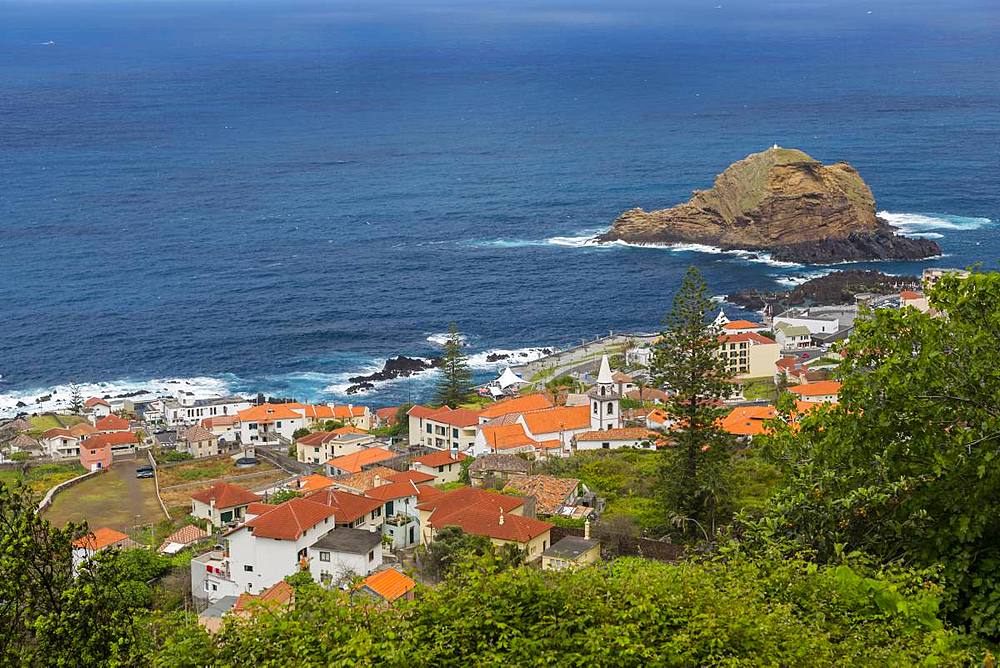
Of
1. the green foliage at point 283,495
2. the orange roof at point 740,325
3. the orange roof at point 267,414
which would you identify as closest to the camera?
the green foliage at point 283,495

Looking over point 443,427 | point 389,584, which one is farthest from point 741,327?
point 389,584

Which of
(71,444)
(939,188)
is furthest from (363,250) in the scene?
(939,188)

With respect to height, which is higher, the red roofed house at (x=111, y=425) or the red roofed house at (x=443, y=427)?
the red roofed house at (x=443, y=427)

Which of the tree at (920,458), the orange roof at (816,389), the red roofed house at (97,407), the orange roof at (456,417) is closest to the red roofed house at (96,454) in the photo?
the red roofed house at (97,407)

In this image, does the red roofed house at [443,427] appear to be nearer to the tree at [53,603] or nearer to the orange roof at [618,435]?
the orange roof at [618,435]

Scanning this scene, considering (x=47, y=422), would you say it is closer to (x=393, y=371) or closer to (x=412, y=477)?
(x=393, y=371)

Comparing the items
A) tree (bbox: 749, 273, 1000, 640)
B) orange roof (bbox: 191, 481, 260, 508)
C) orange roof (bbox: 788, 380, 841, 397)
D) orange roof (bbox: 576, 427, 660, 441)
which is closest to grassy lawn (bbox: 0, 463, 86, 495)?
orange roof (bbox: 191, 481, 260, 508)

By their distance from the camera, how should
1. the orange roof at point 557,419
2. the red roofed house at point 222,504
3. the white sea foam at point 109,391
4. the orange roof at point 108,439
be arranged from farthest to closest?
the white sea foam at point 109,391
the orange roof at point 108,439
the orange roof at point 557,419
the red roofed house at point 222,504

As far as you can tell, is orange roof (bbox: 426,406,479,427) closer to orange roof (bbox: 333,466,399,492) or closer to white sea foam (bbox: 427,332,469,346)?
orange roof (bbox: 333,466,399,492)
